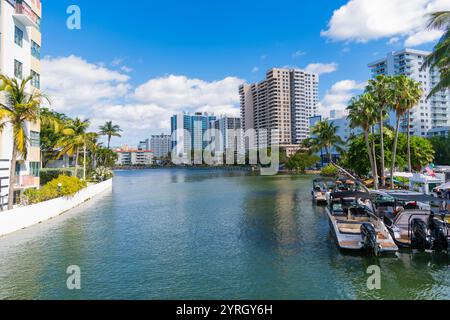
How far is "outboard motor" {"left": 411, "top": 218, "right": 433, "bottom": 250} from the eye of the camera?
18.2 meters

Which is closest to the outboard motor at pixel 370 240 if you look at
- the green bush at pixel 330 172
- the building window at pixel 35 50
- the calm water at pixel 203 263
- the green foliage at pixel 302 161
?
the calm water at pixel 203 263

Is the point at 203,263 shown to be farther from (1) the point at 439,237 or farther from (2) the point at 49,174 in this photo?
(2) the point at 49,174

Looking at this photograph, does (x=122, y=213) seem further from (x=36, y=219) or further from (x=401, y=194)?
(x=401, y=194)

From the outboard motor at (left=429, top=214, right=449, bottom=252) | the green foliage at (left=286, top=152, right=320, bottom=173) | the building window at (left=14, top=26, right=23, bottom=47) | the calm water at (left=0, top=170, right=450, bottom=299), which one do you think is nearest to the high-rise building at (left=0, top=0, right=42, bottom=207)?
the building window at (left=14, top=26, right=23, bottom=47)

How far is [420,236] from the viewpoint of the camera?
18516 mm

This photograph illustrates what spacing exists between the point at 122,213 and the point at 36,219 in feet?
29.4

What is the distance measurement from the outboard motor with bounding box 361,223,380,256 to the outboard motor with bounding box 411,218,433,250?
2.50 metres

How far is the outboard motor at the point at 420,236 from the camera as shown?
18.2 m

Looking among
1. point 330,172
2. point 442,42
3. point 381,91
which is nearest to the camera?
point 442,42

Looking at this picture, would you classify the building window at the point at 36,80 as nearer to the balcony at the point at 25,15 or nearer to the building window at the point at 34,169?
the balcony at the point at 25,15

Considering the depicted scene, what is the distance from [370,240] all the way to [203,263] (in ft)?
31.3

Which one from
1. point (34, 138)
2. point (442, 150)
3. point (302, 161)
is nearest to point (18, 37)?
point (34, 138)

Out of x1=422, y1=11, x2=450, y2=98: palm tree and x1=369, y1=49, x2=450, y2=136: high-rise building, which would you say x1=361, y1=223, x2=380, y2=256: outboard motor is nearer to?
x1=422, y1=11, x2=450, y2=98: palm tree

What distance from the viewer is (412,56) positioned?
149625mm
